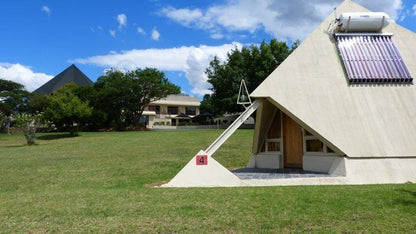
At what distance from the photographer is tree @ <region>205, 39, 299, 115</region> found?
137 feet

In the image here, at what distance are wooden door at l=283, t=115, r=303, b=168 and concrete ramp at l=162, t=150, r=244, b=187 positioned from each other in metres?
3.57

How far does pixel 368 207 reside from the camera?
6.53 metres

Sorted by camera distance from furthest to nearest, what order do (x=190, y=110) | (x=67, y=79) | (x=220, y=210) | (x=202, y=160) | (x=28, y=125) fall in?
(x=190, y=110) → (x=67, y=79) → (x=28, y=125) → (x=202, y=160) → (x=220, y=210)

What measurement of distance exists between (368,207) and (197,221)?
3.35 meters

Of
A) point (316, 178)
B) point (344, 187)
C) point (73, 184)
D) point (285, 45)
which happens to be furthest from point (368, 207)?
point (285, 45)

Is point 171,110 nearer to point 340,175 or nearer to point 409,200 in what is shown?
point 340,175

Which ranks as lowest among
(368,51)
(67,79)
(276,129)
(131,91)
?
(276,129)

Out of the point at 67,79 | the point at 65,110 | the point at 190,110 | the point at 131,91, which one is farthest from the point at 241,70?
the point at 67,79

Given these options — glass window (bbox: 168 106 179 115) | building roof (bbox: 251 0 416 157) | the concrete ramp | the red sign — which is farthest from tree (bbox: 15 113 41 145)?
glass window (bbox: 168 106 179 115)

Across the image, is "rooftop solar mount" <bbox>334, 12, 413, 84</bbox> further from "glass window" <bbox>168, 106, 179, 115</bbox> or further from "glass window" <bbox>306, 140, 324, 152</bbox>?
"glass window" <bbox>168, 106, 179, 115</bbox>

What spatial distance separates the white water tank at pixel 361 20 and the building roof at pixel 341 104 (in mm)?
1094

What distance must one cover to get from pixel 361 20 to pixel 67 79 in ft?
217

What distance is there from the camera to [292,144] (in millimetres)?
12570

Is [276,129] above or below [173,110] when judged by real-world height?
below
